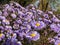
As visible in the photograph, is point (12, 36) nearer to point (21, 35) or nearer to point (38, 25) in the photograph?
point (21, 35)

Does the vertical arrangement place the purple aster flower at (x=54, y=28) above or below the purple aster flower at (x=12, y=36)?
above

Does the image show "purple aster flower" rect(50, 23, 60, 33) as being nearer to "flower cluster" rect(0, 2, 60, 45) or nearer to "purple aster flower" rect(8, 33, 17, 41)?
"flower cluster" rect(0, 2, 60, 45)

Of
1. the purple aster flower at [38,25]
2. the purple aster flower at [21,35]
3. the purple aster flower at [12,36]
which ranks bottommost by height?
the purple aster flower at [12,36]

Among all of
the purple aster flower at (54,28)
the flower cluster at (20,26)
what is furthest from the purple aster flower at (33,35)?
the purple aster flower at (54,28)

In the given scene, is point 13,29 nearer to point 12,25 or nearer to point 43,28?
point 12,25

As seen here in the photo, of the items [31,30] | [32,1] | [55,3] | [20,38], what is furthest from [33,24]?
[55,3]

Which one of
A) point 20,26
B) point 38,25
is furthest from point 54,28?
point 20,26

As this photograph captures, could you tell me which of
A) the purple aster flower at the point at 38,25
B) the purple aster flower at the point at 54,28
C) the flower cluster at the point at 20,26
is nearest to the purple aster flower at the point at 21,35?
the flower cluster at the point at 20,26

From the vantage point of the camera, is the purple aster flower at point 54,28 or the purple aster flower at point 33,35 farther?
the purple aster flower at point 54,28

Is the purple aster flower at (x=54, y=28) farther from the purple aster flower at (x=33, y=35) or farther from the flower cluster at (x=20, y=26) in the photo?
the purple aster flower at (x=33, y=35)

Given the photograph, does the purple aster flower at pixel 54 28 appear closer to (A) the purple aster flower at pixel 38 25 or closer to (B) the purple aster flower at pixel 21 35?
(A) the purple aster flower at pixel 38 25

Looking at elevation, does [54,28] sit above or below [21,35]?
above

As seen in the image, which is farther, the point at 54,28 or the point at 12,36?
the point at 54,28
